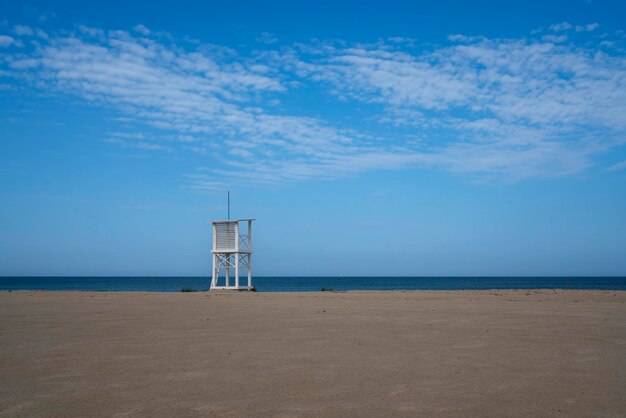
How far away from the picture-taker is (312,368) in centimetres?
734

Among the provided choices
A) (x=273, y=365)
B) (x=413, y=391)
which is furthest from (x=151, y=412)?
(x=413, y=391)

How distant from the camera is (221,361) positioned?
25.8 ft

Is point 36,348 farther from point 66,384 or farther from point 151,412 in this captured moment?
point 151,412

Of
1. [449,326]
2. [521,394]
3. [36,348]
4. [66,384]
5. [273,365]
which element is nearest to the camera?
[521,394]

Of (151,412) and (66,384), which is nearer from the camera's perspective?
(151,412)

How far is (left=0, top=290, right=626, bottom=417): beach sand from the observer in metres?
5.58

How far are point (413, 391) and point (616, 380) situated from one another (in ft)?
9.36

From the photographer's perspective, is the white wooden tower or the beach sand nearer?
the beach sand

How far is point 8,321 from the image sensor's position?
12828mm

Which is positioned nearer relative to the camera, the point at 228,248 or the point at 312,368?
the point at 312,368

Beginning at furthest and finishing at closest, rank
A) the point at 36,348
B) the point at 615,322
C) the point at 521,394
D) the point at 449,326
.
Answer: the point at 615,322 < the point at 449,326 < the point at 36,348 < the point at 521,394

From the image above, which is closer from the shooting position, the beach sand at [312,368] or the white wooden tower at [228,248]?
the beach sand at [312,368]

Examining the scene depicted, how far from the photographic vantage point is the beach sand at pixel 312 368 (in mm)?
5582

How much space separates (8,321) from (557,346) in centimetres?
1264
